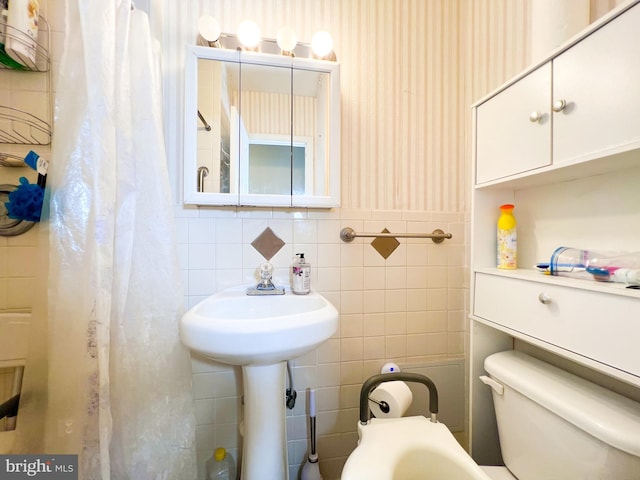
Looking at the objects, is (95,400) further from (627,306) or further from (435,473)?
(627,306)

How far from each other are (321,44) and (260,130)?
0.44 metres

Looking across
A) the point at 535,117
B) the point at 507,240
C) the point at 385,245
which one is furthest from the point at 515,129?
the point at 385,245

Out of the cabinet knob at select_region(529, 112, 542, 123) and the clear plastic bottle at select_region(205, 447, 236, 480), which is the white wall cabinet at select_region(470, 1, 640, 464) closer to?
the cabinet knob at select_region(529, 112, 542, 123)

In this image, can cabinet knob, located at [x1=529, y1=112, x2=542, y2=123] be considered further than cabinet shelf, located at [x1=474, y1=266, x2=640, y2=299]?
Yes

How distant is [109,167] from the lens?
0.69m

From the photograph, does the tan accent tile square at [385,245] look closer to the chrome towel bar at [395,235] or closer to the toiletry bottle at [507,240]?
the chrome towel bar at [395,235]

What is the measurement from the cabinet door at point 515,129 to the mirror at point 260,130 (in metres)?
0.54

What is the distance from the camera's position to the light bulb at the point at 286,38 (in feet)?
3.34

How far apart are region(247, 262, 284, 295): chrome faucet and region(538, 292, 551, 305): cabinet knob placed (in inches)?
31.8

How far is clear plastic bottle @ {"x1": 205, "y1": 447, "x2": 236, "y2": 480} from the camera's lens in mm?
953

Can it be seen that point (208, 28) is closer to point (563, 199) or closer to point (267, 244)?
point (267, 244)

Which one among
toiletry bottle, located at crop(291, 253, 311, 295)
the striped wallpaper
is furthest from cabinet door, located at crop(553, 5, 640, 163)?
toiletry bottle, located at crop(291, 253, 311, 295)

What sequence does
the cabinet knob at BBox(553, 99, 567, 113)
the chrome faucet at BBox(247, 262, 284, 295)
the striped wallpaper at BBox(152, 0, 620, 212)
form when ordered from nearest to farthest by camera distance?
the cabinet knob at BBox(553, 99, 567, 113) < the chrome faucet at BBox(247, 262, 284, 295) < the striped wallpaper at BBox(152, 0, 620, 212)

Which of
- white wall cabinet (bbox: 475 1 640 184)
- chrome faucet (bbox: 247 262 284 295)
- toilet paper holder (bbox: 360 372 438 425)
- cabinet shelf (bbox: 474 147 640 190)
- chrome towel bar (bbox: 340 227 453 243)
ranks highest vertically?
white wall cabinet (bbox: 475 1 640 184)
